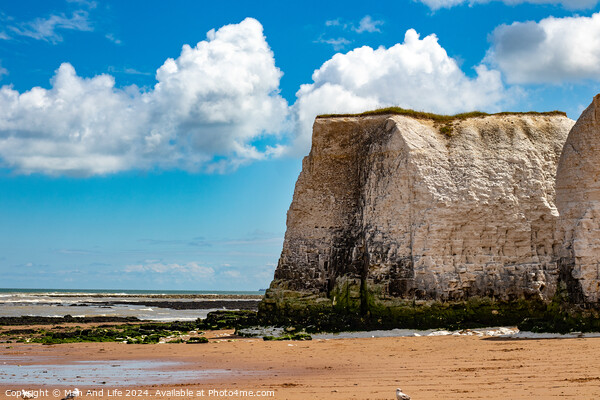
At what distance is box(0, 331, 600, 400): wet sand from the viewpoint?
989cm

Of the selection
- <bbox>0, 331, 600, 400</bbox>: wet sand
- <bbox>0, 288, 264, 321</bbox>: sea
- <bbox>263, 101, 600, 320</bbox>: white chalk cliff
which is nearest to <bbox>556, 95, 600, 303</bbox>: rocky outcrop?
<bbox>263, 101, 600, 320</bbox>: white chalk cliff

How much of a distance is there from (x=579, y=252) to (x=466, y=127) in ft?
29.2

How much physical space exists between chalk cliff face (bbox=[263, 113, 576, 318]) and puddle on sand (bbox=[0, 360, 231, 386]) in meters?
9.63

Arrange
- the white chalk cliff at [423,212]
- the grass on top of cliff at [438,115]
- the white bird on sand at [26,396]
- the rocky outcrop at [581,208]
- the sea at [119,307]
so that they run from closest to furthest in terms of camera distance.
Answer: the white bird on sand at [26,396]
the rocky outcrop at [581,208]
the white chalk cliff at [423,212]
the grass on top of cliff at [438,115]
the sea at [119,307]

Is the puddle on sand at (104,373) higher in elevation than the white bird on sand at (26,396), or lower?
lower

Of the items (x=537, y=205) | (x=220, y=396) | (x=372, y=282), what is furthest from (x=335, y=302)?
(x=220, y=396)

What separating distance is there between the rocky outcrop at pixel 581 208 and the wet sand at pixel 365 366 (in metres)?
2.18

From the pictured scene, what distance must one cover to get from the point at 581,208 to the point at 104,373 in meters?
13.0

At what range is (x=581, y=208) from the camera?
17344 millimetres

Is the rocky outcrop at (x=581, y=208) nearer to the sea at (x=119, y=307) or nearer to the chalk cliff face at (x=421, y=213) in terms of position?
the chalk cliff face at (x=421, y=213)

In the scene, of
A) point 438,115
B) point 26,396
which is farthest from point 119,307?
point 26,396

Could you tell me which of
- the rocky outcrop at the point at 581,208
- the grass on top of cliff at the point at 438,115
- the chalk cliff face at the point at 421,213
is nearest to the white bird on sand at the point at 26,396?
the rocky outcrop at the point at 581,208

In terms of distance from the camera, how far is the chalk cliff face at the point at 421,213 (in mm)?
21656

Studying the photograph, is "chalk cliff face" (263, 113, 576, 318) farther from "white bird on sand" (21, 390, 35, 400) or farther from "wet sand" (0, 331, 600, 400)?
"white bird on sand" (21, 390, 35, 400)
